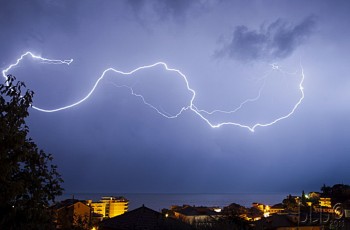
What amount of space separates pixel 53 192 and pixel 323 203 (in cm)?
5574

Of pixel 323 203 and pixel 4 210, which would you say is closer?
pixel 4 210

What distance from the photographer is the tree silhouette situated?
418cm

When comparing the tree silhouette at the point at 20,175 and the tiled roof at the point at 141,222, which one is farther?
the tiled roof at the point at 141,222

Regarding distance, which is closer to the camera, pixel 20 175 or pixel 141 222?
pixel 20 175

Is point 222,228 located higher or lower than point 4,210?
lower

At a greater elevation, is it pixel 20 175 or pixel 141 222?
pixel 20 175

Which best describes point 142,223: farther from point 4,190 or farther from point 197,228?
point 4,190

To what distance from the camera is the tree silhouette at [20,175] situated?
4180 millimetres

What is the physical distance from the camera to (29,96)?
4.62 metres

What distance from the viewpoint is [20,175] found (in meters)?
4.62

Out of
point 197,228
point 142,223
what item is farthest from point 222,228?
point 142,223

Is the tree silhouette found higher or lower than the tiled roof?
higher

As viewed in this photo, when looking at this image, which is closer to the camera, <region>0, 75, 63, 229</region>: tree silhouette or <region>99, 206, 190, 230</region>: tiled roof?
<region>0, 75, 63, 229</region>: tree silhouette

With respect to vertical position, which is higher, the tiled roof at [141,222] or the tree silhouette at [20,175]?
the tree silhouette at [20,175]
